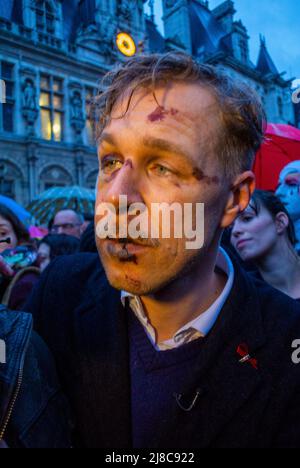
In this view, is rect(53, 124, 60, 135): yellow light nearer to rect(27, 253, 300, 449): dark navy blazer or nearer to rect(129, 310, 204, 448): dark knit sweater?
rect(27, 253, 300, 449): dark navy blazer

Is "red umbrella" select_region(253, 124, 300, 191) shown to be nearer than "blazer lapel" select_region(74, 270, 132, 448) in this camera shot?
No

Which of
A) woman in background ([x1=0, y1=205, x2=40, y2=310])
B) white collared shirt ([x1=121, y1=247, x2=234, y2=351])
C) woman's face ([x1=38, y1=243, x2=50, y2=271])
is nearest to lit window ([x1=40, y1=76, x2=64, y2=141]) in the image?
woman's face ([x1=38, y1=243, x2=50, y2=271])

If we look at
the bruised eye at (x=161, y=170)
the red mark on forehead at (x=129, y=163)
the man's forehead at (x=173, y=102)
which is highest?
the man's forehead at (x=173, y=102)

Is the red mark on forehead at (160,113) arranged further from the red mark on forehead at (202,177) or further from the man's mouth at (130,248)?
the man's mouth at (130,248)

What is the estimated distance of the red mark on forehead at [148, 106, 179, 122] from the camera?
1174 millimetres

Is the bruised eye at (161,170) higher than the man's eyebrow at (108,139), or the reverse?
the man's eyebrow at (108,139)

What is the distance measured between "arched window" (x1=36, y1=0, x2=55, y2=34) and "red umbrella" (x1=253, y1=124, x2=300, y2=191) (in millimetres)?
15300

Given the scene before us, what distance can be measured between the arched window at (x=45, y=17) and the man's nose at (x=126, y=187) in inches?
679

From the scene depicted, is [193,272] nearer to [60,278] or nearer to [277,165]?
[60,278]

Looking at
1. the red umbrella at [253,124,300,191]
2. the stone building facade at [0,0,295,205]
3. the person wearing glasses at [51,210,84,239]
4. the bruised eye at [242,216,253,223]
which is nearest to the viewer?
the bruised eye at [242,216,253,223]

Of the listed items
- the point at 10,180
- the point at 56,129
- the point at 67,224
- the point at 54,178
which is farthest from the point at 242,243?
the point at 56,129

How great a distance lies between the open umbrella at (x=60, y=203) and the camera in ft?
27.5

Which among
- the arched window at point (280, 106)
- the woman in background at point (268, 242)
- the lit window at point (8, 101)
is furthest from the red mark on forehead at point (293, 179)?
the arched window at point (280, 106)

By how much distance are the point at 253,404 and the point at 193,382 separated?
21 centimetres
